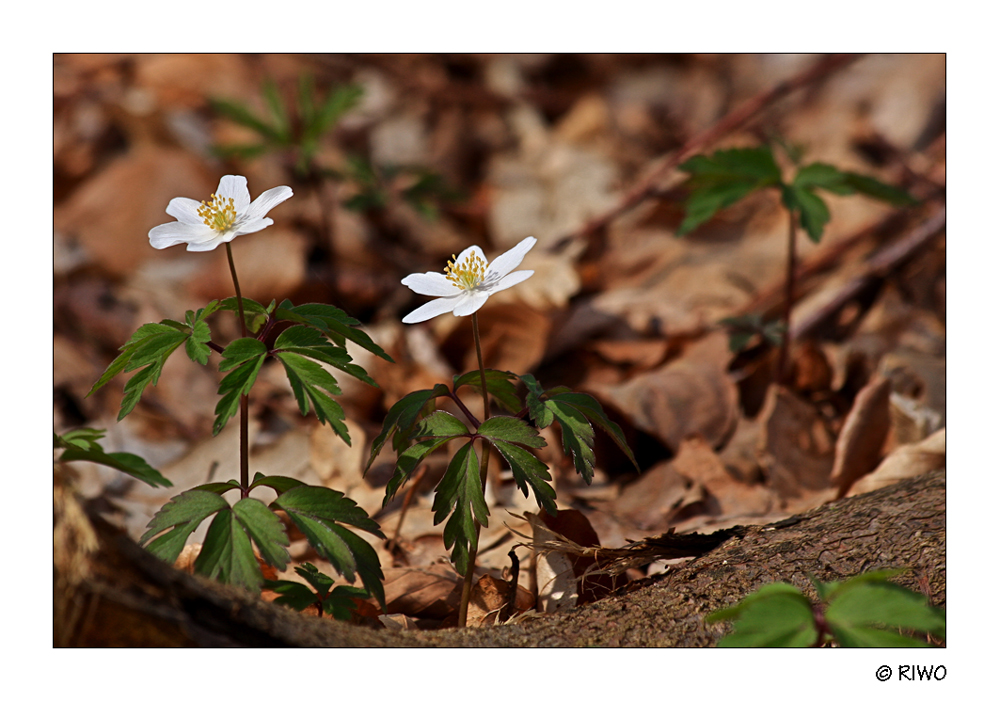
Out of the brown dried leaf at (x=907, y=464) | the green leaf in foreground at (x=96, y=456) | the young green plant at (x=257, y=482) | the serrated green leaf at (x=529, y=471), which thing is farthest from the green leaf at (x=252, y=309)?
the brown dried leaf at (x=907, y=464)

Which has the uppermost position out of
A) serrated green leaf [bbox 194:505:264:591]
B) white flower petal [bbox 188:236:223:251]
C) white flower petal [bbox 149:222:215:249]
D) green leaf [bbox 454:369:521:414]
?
white flower petal [bbox 149:222:215:249]

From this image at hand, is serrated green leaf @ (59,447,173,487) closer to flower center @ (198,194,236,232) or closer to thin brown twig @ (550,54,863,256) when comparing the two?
flower center @ (198,194,236,232)

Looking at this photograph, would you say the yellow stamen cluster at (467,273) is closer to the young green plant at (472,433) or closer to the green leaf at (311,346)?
the young green plant at (472,433)

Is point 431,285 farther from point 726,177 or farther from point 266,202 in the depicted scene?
point 726,177

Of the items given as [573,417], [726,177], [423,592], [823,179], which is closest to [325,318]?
[573,417]

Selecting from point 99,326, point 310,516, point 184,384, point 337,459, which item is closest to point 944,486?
point 310,516

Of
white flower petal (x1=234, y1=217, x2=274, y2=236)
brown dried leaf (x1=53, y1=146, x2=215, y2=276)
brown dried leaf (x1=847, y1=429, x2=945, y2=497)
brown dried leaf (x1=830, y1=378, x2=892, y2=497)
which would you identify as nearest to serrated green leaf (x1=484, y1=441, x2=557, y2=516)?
white flower petal (x1=234, y1=217, x2=274, y2=236)

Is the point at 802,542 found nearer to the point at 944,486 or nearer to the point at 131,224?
the point at 944,486

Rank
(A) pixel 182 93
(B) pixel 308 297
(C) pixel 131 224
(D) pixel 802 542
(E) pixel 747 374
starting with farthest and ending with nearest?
(A) pixel 182 93 < (C) pixel 131 224 < (B) pixel 308 297 < (E) pixel 747 374 < (D) pixel 802 542
